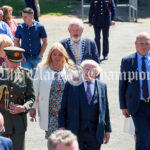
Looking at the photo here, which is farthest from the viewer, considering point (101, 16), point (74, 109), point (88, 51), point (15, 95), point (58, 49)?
point (101, 16)

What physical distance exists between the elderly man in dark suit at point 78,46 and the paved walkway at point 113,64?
1493 mm

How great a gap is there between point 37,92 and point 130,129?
165 cm

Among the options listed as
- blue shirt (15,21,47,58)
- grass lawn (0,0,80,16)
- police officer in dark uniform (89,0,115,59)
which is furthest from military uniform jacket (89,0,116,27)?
grass lawn (0,0,80,16)

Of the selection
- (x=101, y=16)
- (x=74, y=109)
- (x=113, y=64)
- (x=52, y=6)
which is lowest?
(x=113, y=64)

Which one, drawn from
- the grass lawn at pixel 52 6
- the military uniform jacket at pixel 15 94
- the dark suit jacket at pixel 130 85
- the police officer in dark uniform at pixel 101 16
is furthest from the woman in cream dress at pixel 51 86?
the grass lawn at pixel 52 6

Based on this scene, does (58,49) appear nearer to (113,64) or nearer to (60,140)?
(60,140)

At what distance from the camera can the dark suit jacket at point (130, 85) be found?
25.2 feet

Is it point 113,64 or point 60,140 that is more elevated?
point 60,140

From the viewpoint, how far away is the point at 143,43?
768cm

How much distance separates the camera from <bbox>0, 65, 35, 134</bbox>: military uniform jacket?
7211 mm

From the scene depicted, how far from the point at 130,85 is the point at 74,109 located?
1.27m

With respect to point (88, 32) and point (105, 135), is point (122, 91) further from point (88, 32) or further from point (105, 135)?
point (88, 32)

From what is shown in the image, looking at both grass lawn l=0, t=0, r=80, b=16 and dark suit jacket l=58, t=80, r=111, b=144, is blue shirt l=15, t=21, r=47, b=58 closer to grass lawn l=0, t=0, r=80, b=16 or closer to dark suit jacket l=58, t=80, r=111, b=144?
dark suit jacket l=58, t=80, r=111, b=144

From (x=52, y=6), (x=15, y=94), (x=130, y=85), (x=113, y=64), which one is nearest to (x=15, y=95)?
(x=15, y=94)
